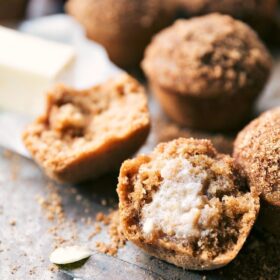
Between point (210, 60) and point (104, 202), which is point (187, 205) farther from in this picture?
point (210, 60)

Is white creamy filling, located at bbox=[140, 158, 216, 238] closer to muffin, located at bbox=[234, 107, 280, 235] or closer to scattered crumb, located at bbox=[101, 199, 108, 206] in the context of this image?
muffin, located at bbox=[234, 107, 280, 235]

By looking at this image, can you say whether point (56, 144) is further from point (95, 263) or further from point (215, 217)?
point (215, 217)

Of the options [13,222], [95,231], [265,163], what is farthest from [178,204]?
[13,222]

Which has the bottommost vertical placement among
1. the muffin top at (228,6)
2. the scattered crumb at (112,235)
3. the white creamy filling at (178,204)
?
the scattered crumb at (112,235)

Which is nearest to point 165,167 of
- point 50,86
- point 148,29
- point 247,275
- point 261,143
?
point 261,143

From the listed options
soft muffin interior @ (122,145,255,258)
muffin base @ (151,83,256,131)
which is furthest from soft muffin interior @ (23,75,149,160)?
soft muffin interior @ (122,145,255,258)

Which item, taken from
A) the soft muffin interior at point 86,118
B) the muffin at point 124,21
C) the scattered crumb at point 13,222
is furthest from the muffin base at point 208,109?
the scattered crumb at point 13,222

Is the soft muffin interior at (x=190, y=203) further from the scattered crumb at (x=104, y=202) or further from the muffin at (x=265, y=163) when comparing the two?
the scattered crumb at (x=104, y=202)
